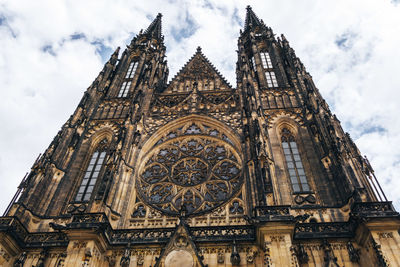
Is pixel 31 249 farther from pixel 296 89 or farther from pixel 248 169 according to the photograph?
pixel 296 89

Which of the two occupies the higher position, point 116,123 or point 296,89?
point 296,89

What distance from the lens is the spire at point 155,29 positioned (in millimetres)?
27478

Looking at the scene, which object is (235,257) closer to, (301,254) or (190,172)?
(301,254)

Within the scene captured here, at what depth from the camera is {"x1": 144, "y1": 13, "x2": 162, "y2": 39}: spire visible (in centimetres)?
2748

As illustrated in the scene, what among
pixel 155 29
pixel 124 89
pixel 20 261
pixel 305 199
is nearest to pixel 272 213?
pixel 305 199

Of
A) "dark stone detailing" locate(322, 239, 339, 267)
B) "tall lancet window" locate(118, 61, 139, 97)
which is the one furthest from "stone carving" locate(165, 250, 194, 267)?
"tall lancet window" locate(118, 61, 139, 97)

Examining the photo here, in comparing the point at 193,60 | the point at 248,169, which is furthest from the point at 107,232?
the point at 193,60

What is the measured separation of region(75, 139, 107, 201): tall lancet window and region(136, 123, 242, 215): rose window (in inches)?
86.3

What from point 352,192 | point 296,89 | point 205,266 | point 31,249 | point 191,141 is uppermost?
point 296,89

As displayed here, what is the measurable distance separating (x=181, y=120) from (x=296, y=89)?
6.70 meters

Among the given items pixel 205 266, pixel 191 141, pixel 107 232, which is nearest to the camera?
pixel 205 266

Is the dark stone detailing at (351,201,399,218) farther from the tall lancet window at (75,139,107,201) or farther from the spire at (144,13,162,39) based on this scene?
the spire at (144,13,162,39)

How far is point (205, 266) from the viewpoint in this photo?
10.5 m

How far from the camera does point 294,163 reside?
15.0 metres
